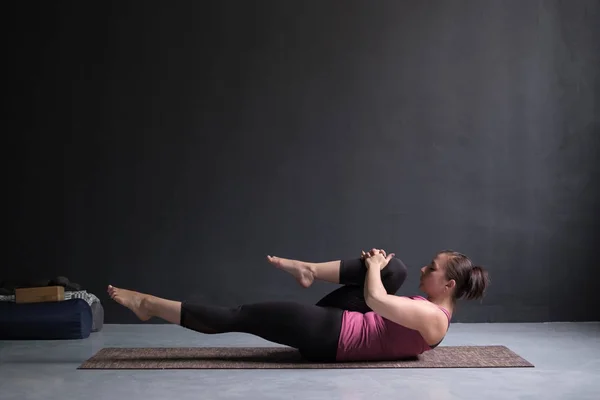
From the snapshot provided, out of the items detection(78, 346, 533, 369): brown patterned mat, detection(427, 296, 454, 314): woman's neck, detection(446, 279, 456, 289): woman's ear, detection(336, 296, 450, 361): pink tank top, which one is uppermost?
detection(446, 279, 456, 289): woman's ear

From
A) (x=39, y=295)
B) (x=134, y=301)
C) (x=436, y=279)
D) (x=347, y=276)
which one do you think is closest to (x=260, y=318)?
(x=347, y=276)

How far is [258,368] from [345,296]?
0.52 metres

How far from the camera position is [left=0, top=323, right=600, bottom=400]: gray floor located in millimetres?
3303

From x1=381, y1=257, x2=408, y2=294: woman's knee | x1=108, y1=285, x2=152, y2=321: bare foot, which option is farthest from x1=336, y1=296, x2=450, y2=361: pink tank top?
x1=108, y1=285, x2=152, y2=321: bare foot

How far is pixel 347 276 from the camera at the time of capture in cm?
397

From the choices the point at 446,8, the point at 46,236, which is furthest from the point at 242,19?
the point at 46,236

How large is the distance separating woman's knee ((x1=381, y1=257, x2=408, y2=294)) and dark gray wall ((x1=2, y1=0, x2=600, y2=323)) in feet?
6.02

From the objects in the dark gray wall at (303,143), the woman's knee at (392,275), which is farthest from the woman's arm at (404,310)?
the dark gray wall at (303,143)

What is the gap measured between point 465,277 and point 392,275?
0.33m

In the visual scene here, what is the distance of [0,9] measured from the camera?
5797 millimetres

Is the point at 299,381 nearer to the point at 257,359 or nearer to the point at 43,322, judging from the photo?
the point at 257,359

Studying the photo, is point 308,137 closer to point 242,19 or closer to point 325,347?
point 242,19

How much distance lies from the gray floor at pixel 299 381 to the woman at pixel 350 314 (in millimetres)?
160

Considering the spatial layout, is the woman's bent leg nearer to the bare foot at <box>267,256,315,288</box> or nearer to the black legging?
the black legging
